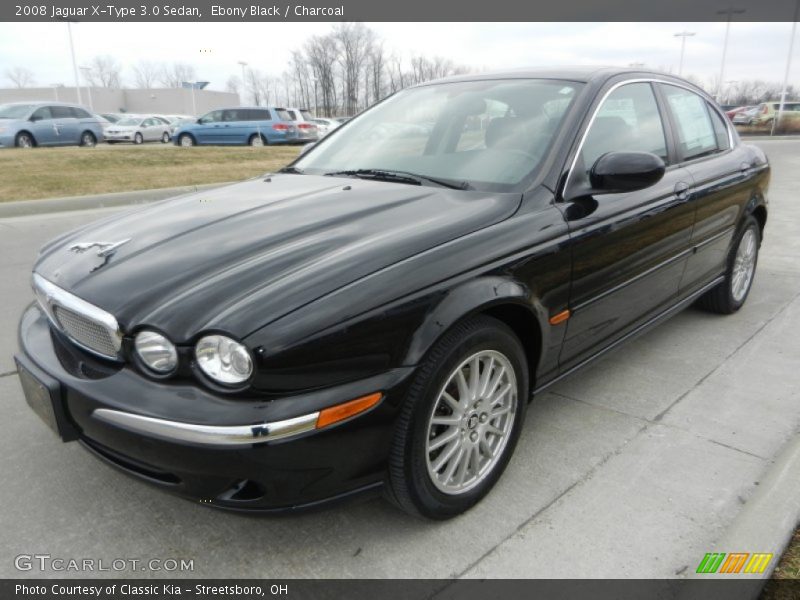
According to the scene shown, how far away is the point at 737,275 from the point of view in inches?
177

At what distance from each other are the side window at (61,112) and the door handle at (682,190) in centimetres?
2135

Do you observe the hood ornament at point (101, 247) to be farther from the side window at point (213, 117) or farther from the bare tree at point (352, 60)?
the bare tree at point (352, 60)

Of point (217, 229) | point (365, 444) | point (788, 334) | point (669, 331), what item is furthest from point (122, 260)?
point (788, 334)

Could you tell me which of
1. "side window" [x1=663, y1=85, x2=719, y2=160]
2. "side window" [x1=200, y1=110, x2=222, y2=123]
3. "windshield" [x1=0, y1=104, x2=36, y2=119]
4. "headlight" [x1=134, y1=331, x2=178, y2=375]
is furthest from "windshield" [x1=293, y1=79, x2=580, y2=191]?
"side window" [x1=200, y1=110, x2=222, y2=123]

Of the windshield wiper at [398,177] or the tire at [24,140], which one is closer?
the windshield wiper at [398,177]

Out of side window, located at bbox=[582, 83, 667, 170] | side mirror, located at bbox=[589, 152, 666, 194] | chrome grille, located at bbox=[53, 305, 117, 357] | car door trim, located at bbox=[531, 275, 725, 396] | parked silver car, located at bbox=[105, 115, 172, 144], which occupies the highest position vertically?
side window, located at bbox=[582, 83, 667, 170]

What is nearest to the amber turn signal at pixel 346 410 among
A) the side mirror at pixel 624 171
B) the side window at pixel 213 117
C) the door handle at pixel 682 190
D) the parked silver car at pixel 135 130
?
the side mirror at pixel 624 171

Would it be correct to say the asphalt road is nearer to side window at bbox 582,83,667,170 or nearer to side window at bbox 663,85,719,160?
side window at bbox 582,83,667,170

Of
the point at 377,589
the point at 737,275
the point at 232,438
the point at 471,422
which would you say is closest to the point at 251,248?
the point at 232,438

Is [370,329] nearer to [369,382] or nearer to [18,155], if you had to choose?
[369,382]

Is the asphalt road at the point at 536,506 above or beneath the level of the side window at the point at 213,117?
beneath

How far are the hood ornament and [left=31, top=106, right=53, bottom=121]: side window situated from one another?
2019cm

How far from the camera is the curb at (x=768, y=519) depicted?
81.9 inches

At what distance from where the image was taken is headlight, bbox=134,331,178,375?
185 centimetres
